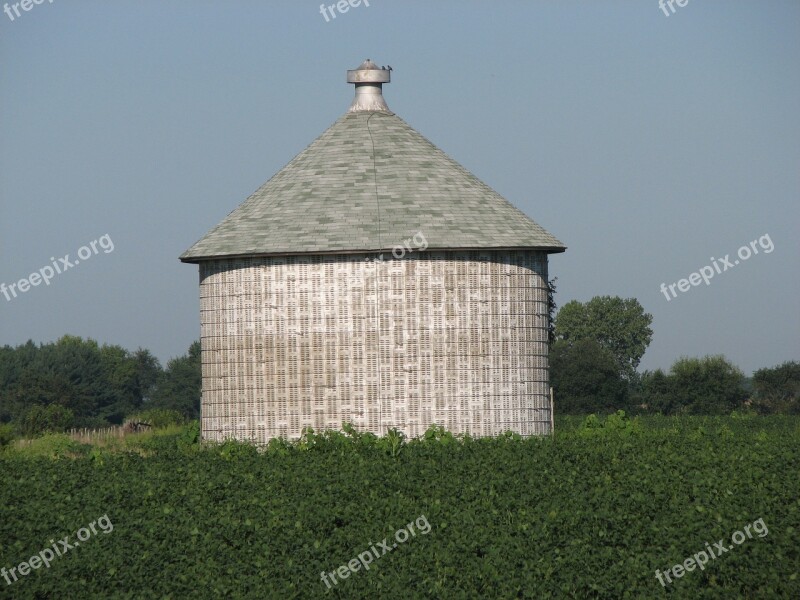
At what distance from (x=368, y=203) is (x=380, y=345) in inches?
118

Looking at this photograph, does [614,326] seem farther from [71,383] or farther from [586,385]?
[71,383]

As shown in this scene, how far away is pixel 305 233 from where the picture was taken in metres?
27.8

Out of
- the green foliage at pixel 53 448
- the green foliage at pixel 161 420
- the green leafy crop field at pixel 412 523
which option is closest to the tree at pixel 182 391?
the green foliage at pixel 161 420

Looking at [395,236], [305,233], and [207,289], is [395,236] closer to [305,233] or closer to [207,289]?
[305,233]

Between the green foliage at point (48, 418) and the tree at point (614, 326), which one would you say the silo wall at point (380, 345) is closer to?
the green foliage at point (48, 418)

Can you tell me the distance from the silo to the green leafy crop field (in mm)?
→ 1619

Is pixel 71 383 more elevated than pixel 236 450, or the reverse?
pixel 71 383

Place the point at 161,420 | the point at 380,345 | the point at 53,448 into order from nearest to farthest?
1. the point at 380,345
2. the point at 53,448
3. the point at 161,420

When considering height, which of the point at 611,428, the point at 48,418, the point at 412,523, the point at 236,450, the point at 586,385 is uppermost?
the point at 586,385

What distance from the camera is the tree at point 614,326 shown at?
321ft

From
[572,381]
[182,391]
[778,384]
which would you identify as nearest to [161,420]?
[572,381]

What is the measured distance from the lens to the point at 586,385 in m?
72.0

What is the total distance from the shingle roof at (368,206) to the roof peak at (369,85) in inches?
13.8

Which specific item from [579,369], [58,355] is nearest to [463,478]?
[579,369]
